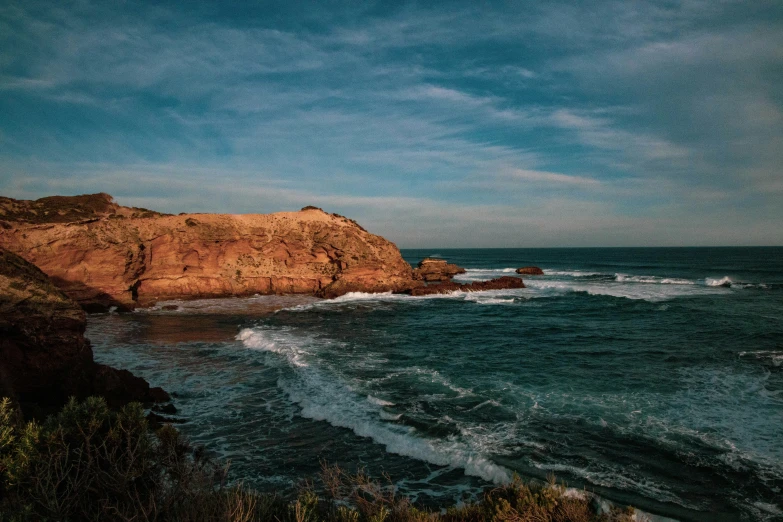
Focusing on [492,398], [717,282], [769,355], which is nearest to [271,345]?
[492,398]

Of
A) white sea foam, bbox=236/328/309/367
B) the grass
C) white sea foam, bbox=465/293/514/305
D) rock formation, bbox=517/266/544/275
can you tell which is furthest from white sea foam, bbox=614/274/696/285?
the grass

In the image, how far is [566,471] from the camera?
9516 mm

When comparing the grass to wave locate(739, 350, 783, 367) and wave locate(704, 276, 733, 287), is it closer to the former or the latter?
wave locate(739, 350, 783, 367)

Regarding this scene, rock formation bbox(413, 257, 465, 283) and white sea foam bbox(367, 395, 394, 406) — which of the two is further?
rock formation bbox(413, 257, 465, 283)

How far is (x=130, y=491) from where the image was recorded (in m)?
6.00

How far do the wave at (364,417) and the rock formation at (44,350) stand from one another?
17.8 ft

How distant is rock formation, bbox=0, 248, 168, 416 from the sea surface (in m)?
2.58

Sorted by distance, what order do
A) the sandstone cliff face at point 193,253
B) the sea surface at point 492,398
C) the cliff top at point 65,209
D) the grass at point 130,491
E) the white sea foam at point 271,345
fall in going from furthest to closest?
the cliff top at point 65,209 < the sandstone cliff face at point 193,253 < the white sea foam at point 271,345 < the sea surface at point 492,398 < the grass at point 130,491

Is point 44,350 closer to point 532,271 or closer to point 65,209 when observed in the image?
point 65,209

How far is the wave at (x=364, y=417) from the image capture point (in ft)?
33.1

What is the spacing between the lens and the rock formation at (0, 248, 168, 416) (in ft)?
37.2

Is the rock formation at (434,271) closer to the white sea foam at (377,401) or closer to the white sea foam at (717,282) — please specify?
the white sea foam at (717,282)

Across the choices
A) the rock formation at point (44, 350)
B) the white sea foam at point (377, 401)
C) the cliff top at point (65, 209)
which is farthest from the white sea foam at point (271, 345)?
the cliff top at point (65, 209)

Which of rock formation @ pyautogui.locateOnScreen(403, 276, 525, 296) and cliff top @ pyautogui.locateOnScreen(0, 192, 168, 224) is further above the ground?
cliff top @ pyautogui.locateOnScreen(0, 192, 168, 224)
